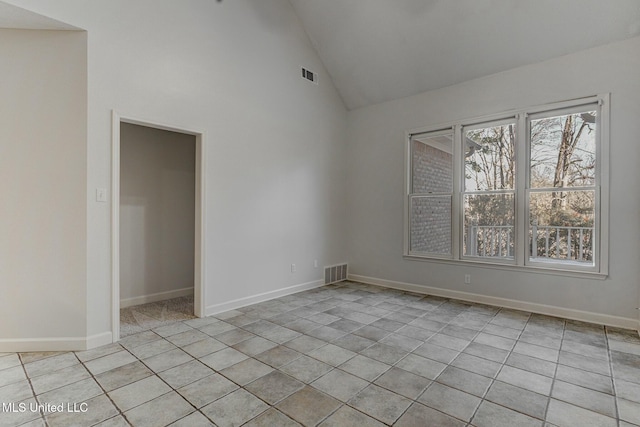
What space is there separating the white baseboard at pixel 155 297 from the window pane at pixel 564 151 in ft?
16.5

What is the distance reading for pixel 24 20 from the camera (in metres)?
2.64

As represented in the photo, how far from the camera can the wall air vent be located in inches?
216

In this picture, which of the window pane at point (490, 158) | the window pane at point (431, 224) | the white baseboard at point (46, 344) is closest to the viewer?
the white baseboard at point (46, 344)

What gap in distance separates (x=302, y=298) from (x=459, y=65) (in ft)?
12.9

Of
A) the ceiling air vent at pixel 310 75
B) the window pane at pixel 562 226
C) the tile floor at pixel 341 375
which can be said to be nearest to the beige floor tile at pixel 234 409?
the tile floor at pixel 341 375

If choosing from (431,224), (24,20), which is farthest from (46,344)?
(431,224)

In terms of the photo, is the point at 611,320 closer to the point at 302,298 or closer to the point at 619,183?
the point at 619,183

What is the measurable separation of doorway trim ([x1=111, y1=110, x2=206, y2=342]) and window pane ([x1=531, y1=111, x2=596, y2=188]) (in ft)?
13.5

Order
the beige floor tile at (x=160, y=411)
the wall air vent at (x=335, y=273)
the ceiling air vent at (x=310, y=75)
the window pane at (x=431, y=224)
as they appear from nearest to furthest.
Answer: the beige floor tile at (x=160, y=411)
the window pane at (x=431, y=224)
the ceiling air vent at (x=310, y=75)
the wall air vent at (x=335, y=273)

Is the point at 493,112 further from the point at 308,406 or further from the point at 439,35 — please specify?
the point at 308,406

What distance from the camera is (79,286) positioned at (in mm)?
2875

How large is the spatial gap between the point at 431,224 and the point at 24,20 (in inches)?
203

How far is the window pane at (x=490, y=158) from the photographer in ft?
14.0

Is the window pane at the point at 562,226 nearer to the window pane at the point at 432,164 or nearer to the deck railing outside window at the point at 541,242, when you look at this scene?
the deck railing outside window at the point at 541,242
